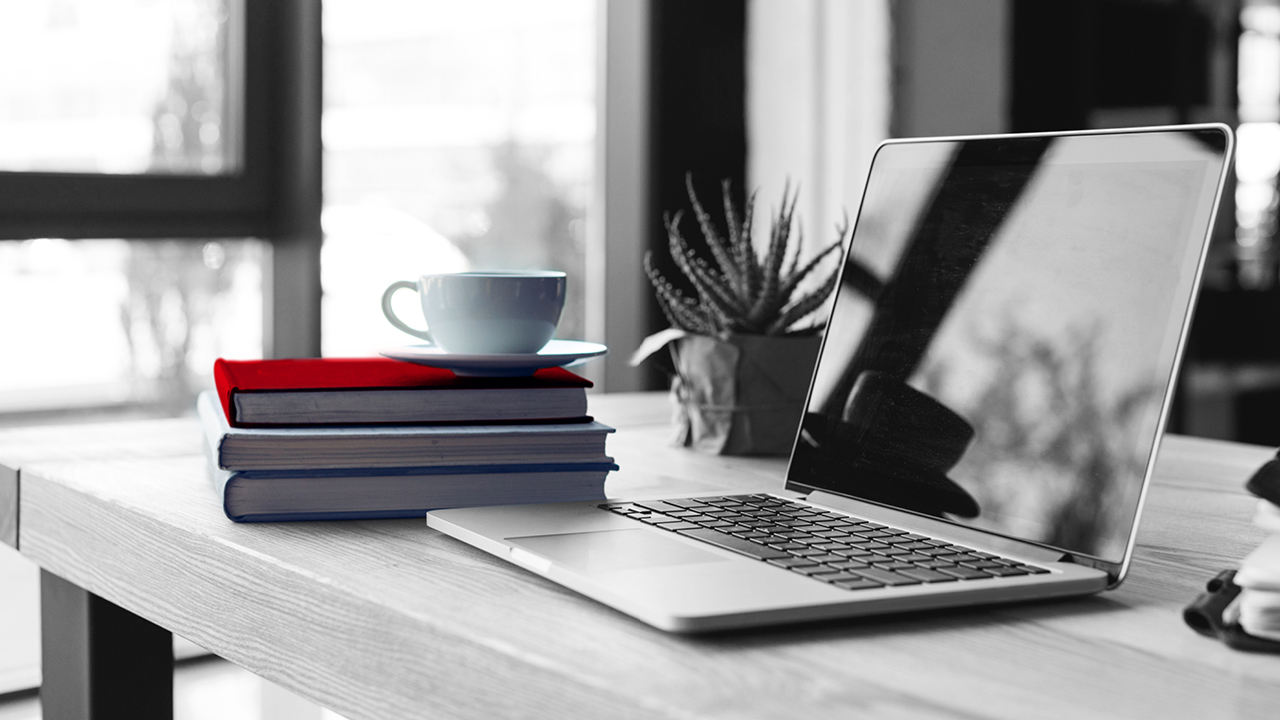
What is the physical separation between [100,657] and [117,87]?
1539mm

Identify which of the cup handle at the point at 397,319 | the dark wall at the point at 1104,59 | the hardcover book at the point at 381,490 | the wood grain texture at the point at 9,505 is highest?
the dark wall at the point at 1104,59

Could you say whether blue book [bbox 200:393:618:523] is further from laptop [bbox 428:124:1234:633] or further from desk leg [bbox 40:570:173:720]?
desk leg [bbox 40:570:173:720]

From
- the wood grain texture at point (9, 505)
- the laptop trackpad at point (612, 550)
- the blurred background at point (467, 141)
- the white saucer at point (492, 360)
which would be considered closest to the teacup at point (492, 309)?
the white saucer at point (492, 360)

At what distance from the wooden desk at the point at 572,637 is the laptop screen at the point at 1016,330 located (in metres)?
0.07

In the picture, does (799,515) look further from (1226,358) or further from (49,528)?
(1226,358)

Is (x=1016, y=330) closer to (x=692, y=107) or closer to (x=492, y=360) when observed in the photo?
(x=492, y=360)

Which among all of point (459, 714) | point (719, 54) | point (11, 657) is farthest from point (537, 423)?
point (719, 54)

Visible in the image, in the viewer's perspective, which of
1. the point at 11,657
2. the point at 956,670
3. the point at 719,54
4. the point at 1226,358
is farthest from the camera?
the point at 719,54

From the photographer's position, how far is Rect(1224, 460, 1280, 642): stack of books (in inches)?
18.0

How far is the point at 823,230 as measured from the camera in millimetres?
2838

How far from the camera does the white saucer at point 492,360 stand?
0.81m

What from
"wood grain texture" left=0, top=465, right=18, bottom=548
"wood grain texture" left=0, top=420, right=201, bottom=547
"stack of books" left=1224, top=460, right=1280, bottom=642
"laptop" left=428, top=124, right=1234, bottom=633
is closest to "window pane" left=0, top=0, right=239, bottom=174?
"wood grain texture" left=0, top=420, right=201, bottom=547

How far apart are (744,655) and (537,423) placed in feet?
1.13

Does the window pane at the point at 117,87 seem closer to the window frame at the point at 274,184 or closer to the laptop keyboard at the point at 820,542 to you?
the window frame at the point at 274,184
